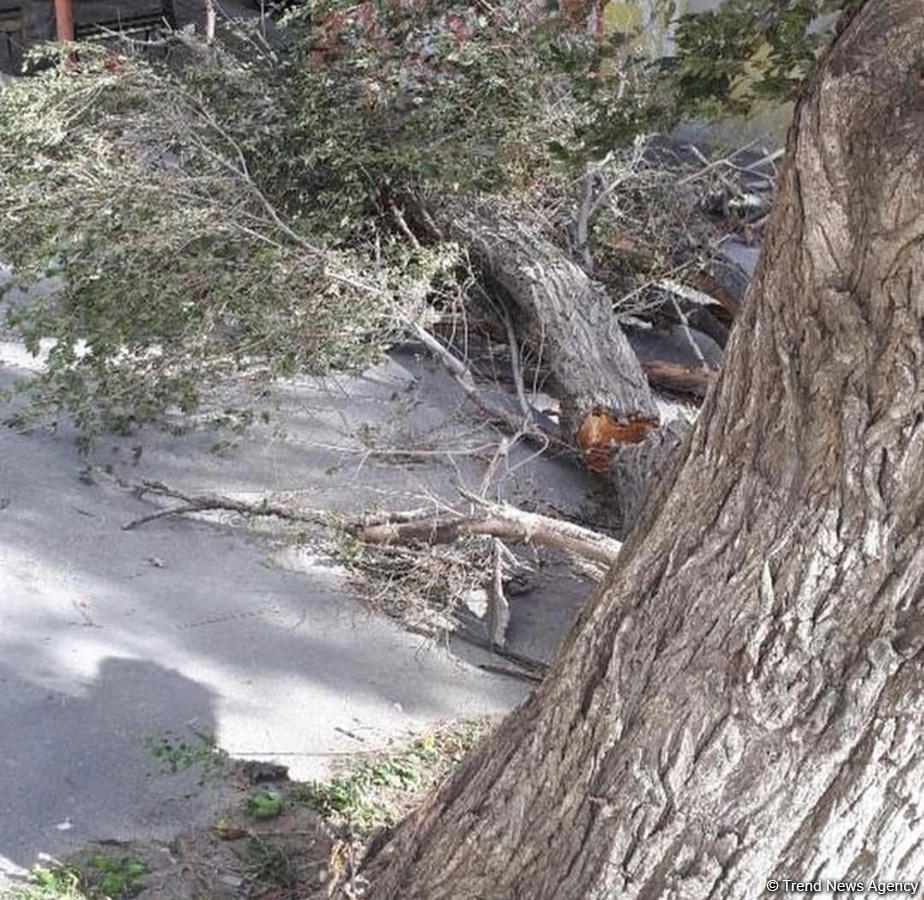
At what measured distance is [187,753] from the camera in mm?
3949

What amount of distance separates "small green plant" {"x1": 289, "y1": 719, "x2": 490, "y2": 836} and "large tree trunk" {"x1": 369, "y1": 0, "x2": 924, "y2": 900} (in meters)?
1.21

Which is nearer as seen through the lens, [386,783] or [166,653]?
[386,783]

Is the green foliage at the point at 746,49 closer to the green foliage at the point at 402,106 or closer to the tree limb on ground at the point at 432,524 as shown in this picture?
the tree limb on ground at the point at 432,524

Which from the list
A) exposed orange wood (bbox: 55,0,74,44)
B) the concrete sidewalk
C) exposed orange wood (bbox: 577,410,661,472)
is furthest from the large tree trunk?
exposed orange wood (bbox: 55,0,74,44)

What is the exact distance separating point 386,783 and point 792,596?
2.02 metres

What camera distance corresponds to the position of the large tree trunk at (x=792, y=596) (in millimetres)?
2104

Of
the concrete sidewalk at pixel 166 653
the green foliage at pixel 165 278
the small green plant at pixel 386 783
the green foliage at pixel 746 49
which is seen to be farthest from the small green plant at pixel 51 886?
the green foliage at pixel 165 278

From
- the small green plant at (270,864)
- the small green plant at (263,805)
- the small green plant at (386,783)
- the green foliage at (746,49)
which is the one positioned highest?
the green foliage at (746,49)

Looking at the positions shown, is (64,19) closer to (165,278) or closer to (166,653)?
(165,278)

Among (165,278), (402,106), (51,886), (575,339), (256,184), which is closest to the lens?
(51,886)

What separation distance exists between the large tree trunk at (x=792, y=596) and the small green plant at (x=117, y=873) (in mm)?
1204

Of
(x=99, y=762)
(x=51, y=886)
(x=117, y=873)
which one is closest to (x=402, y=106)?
(x=99, y=762)

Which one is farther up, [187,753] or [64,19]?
[64,19]

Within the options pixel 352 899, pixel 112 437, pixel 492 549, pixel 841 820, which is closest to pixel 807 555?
pixel 841 820
